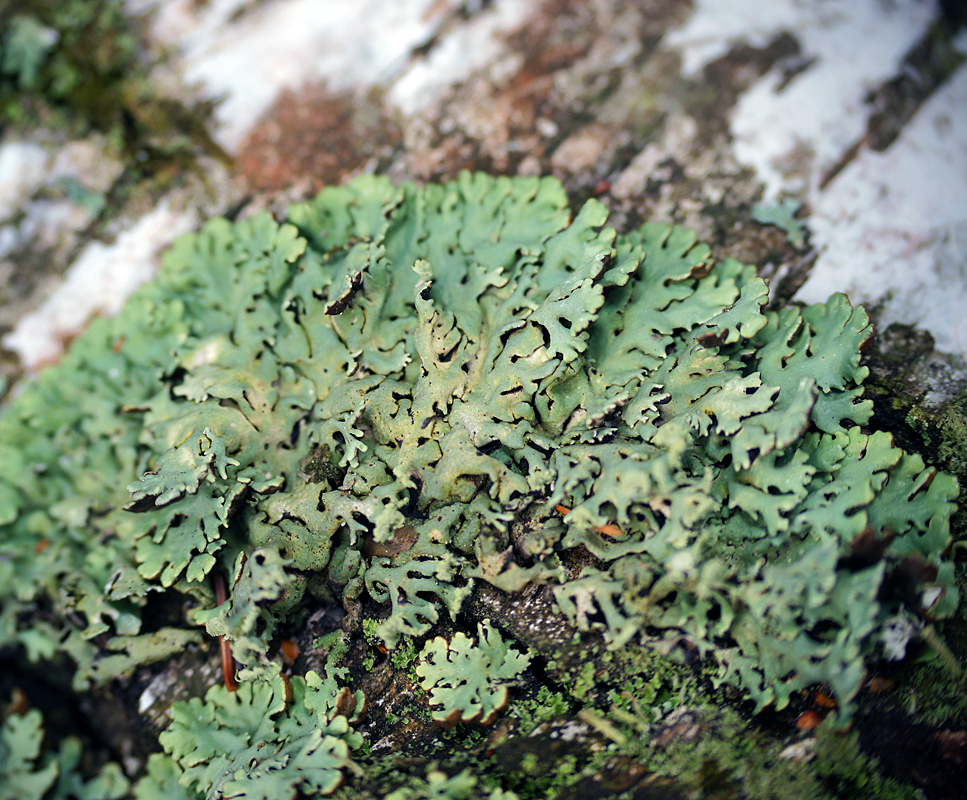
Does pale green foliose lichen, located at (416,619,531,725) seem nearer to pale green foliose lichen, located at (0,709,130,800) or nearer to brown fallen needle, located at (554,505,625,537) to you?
brown fallen needle, located at (554,505,625,537)

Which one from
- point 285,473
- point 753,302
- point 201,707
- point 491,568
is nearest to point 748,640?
point 491,568

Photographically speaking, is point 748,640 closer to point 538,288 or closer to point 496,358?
point 496,358

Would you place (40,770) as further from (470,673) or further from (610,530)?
(610,530)

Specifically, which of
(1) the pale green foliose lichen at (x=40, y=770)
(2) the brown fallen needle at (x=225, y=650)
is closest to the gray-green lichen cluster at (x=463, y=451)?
(2) the brown fallen needle at (x=225, y=650)

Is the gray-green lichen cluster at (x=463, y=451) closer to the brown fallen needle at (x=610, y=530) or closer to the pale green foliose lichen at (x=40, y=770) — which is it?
the brown fallen needle at (x=610, y=530)

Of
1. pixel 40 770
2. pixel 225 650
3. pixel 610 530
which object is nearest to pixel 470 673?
pixel 610 530

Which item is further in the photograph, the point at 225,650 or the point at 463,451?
the point at 225,650

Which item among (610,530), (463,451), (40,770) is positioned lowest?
(40,770)
